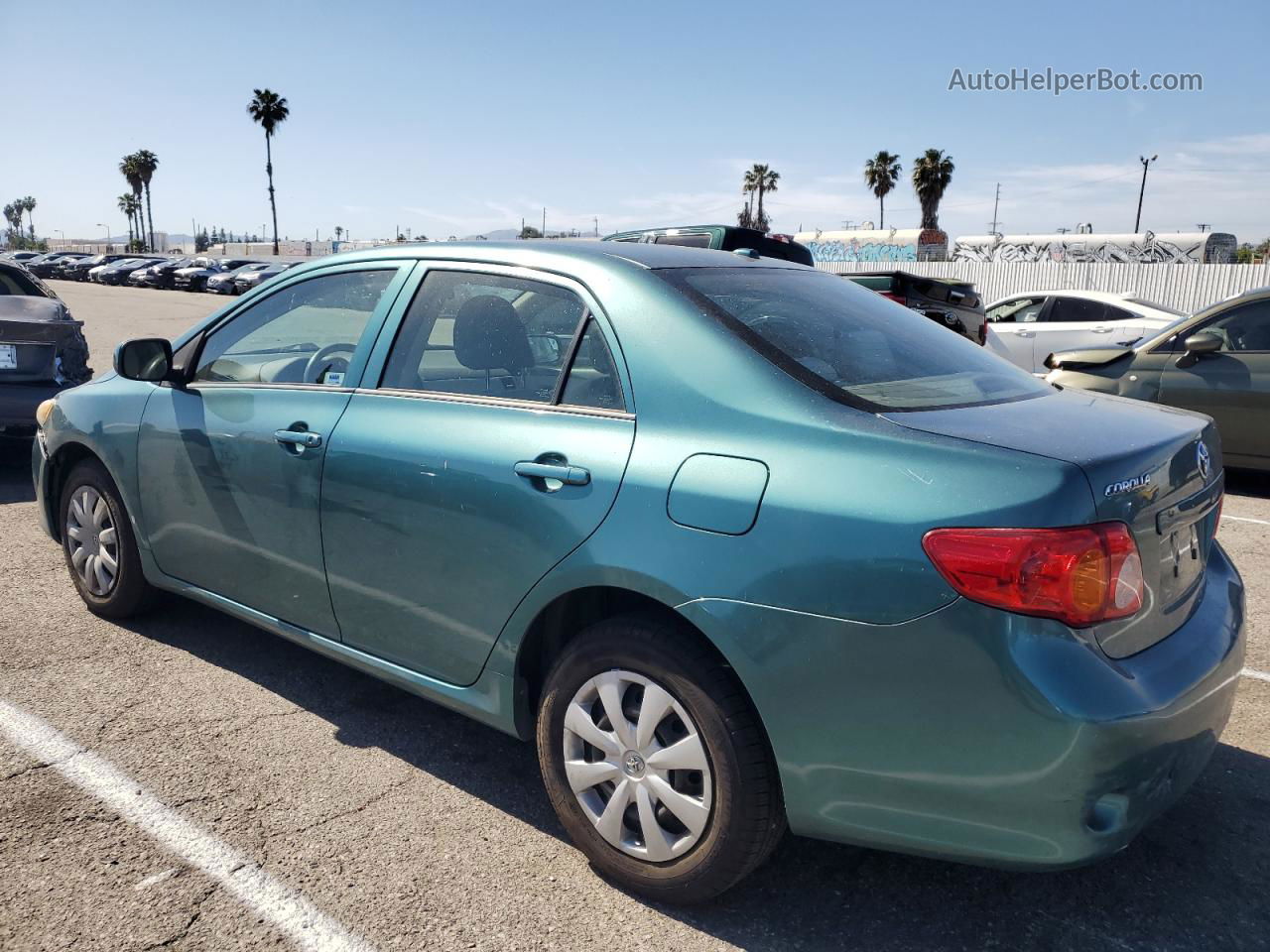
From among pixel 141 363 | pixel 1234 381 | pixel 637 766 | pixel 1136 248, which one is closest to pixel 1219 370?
pixel 1234 381

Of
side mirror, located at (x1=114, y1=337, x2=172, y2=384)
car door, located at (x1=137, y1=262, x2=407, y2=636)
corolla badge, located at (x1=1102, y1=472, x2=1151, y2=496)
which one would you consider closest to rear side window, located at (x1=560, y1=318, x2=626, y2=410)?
car door, located at (x1=137, y1=262, x2=407, y2=636)

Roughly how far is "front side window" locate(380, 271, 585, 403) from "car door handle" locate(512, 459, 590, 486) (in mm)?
239

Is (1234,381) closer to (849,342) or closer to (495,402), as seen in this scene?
(849,342)

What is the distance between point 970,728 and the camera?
2102 millimetres

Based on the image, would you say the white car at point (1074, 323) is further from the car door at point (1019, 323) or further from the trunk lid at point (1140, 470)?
the trunk lid at point (1140, 470)

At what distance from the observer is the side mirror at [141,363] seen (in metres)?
4.00

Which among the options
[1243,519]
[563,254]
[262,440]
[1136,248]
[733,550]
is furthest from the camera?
[1136,248]

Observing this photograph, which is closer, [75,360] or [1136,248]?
[75,360]

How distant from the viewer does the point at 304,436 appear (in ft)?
11.0

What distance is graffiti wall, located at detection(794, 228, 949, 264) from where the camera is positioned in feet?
158

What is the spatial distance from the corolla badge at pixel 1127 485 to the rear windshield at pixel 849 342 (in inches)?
20.4

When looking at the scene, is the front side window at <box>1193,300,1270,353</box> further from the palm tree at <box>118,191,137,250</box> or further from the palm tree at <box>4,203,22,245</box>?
the palm tree at <box>4,203,22,245</box>

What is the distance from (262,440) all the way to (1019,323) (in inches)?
513

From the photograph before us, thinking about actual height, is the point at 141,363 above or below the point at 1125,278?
below
